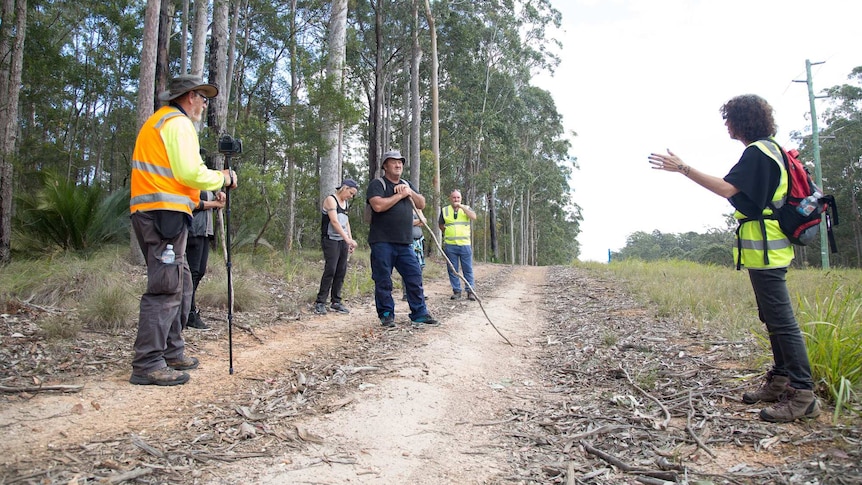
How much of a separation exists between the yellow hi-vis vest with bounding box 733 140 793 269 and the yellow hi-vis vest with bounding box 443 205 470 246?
6427 mm

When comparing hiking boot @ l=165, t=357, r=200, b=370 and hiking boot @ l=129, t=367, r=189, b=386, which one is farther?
hiking boot @ l=165, t=357, r=200, b=370

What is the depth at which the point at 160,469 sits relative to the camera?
94.5 inches

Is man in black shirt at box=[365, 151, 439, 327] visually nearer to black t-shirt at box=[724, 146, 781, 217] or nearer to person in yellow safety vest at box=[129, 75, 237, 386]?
person in yellow safety vest at box=[129, 75, 237, 386]

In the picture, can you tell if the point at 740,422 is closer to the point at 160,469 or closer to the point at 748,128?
the point at 748,128

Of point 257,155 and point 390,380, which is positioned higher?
point 257,155

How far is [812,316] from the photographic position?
3715 mm

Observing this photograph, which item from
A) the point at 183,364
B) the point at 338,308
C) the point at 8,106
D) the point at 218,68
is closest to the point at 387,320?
the point at 338,308

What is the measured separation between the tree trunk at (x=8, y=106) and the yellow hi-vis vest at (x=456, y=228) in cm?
716

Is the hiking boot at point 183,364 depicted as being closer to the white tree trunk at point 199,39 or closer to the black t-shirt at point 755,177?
the black t-shirt at point 755,177

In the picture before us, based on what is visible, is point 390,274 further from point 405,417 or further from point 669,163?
point 669,163

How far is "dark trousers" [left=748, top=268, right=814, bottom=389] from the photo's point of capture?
2.90 metres

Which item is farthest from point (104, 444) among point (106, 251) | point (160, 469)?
point (106, 251)

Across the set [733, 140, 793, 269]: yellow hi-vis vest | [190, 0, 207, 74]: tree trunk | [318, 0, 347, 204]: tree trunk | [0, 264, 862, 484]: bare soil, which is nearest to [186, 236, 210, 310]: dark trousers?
[0, 264, 862, 484]: bare soil

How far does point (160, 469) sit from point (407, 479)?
3.74 ft
